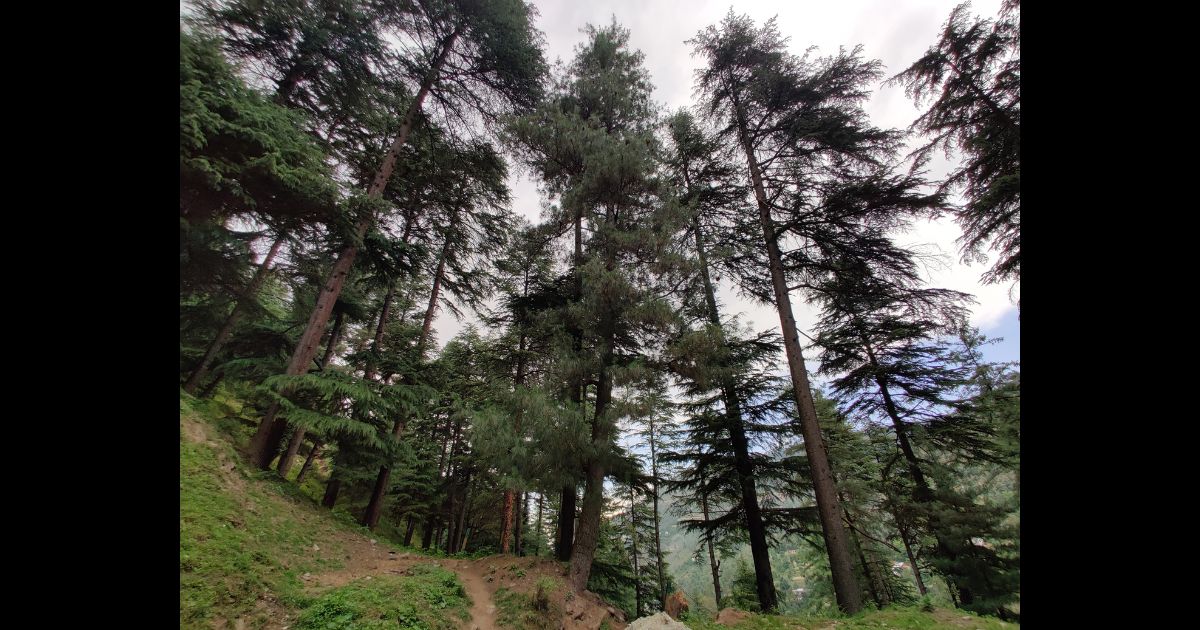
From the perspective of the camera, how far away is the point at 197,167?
573cm

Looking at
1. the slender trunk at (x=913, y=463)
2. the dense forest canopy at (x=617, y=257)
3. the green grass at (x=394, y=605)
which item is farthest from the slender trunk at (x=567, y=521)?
the slender trunk at (x=913, y=463)

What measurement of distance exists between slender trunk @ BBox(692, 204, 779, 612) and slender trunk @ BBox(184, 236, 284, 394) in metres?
13.4

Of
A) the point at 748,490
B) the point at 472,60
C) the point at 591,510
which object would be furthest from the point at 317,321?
the point at 748,490

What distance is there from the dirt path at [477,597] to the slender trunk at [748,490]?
6.38 m

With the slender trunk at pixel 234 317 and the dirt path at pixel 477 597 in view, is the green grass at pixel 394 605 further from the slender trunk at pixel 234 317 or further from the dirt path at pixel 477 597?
the slender trunk at pixel 234 317

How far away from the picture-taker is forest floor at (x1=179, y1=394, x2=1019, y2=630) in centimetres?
392

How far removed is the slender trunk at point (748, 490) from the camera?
28.4 feet

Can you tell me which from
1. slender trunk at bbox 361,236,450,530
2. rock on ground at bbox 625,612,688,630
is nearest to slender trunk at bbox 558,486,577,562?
rock on ground at bbox 625,612,688,630

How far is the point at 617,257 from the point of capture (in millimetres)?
8391
